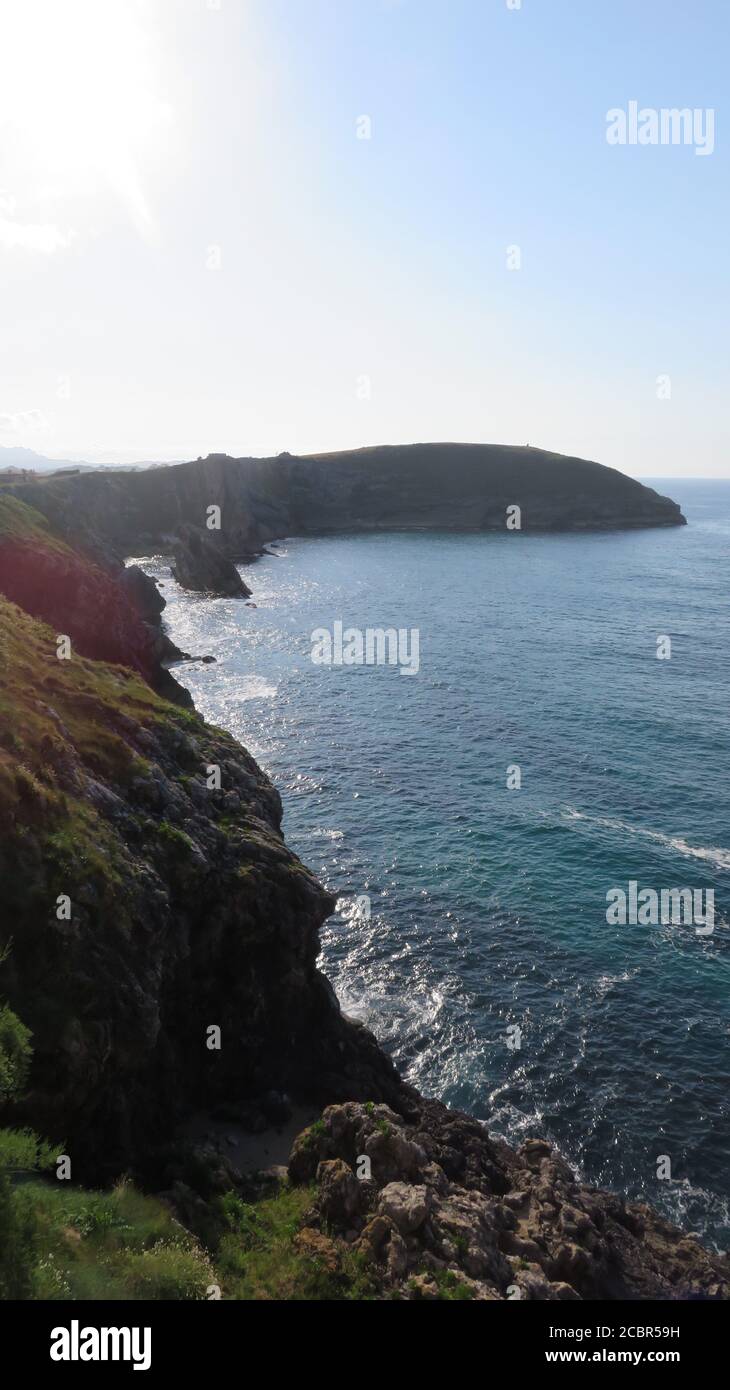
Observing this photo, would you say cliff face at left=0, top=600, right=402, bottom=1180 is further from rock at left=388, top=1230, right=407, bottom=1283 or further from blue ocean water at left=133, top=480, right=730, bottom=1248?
rock at left=388, top=1230, right=407, bottom=1283

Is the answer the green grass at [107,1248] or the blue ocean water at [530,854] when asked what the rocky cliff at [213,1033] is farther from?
the blue ocean water at [530,854]

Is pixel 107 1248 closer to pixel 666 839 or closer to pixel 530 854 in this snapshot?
pixel 530 854

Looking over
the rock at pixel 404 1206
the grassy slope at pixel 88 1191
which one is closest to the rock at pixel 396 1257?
the rock at pixel 404 1206

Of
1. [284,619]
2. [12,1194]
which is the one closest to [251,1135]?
[12,1194]

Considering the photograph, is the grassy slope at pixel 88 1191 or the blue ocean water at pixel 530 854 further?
the blue ocean water at pixel 530 854

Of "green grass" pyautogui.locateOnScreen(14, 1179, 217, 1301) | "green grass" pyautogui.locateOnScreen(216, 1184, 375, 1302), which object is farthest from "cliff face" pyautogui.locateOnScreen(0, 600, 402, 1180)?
"green grass" pyautogui.locateOnScreen(216, 1184, 375, 1302)
